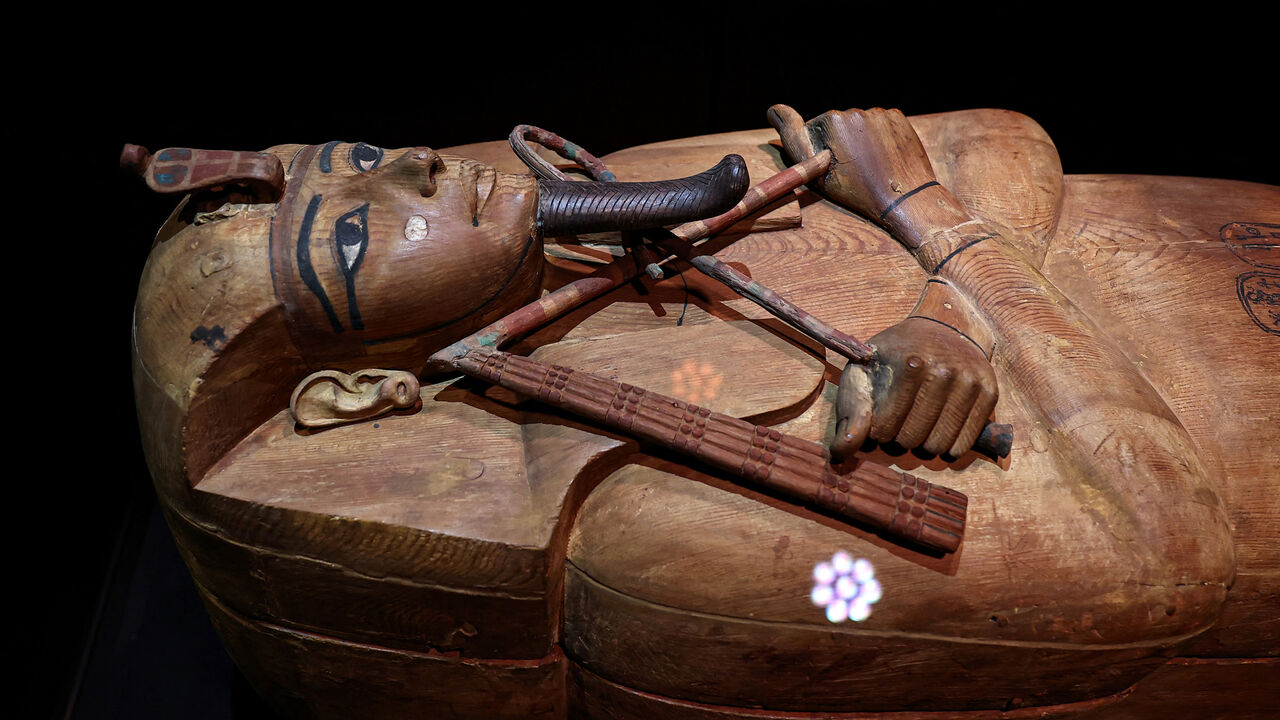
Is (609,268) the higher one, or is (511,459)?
(609,268)

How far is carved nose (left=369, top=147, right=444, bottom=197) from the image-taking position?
1.88 metres

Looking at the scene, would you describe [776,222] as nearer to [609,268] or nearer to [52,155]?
[609,268]

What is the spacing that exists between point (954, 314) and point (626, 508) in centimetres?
98

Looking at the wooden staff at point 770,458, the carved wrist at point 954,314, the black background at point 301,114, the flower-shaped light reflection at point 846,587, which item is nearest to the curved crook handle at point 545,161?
the wooden staff at point 770,458

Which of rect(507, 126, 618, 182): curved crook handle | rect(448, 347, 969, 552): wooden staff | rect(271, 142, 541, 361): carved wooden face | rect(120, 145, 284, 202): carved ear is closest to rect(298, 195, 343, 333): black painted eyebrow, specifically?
rect(271, 142, 541, 361): carved wooden face

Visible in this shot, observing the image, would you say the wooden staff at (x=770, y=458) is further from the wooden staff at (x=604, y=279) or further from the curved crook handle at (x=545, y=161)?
the curved crook handle at (x=545, y=161)

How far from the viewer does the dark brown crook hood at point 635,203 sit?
2.00 meters

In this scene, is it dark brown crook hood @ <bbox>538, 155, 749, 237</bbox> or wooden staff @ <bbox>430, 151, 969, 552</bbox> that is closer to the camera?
wooden staff @ <bbox>430, 151, 969, 552</bbox>

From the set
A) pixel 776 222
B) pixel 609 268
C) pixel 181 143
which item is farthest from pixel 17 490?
pixel 776 222

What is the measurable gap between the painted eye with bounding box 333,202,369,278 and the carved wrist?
1357 millimetres

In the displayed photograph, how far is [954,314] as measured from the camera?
2.07m

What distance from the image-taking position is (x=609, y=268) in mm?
2227

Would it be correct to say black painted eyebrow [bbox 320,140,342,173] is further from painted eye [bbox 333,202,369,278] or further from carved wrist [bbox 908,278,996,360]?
carved wrist [bbox 908,278,996,360]

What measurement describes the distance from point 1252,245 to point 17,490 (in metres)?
3.95
